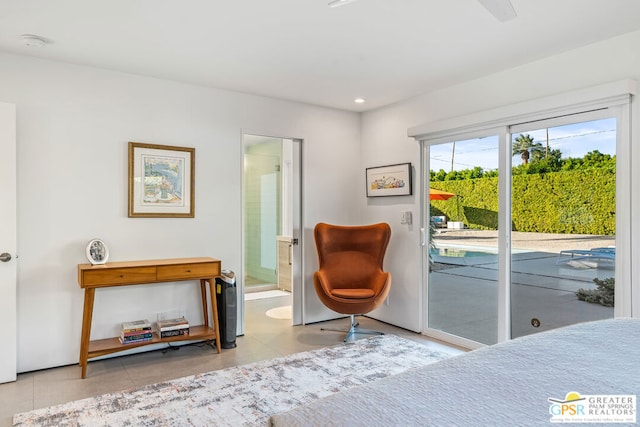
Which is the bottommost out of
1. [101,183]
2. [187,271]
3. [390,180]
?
[187,271]

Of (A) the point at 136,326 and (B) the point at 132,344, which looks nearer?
(B) the point at 132,344

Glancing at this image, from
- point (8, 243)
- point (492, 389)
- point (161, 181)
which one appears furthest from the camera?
point (161, 181)

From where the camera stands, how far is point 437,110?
4.14m

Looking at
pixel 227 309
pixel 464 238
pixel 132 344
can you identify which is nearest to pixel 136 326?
pixel 132 344

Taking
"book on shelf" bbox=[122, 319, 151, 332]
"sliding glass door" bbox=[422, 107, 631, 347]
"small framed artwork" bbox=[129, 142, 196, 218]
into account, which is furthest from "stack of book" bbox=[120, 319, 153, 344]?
"sliding glass door" bbox=[422, 107, 631, 347]

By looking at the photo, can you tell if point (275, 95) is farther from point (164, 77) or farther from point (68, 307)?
point (68, 307)

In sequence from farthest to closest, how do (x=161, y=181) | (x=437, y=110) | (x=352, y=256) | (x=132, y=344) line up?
(x=352, y=256), (x=437, y=110), (x=161, y=181), (x=132, y=344)

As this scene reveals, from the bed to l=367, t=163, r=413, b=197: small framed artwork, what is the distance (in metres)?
3.06

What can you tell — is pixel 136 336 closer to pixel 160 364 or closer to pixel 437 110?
pixel 160 364

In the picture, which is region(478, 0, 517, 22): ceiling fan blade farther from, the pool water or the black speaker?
the black speaker

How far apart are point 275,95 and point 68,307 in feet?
8.94

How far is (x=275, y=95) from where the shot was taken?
4359 millimetres

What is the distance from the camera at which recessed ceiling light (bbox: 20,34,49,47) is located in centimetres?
285

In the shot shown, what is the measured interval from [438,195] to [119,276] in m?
3.02
